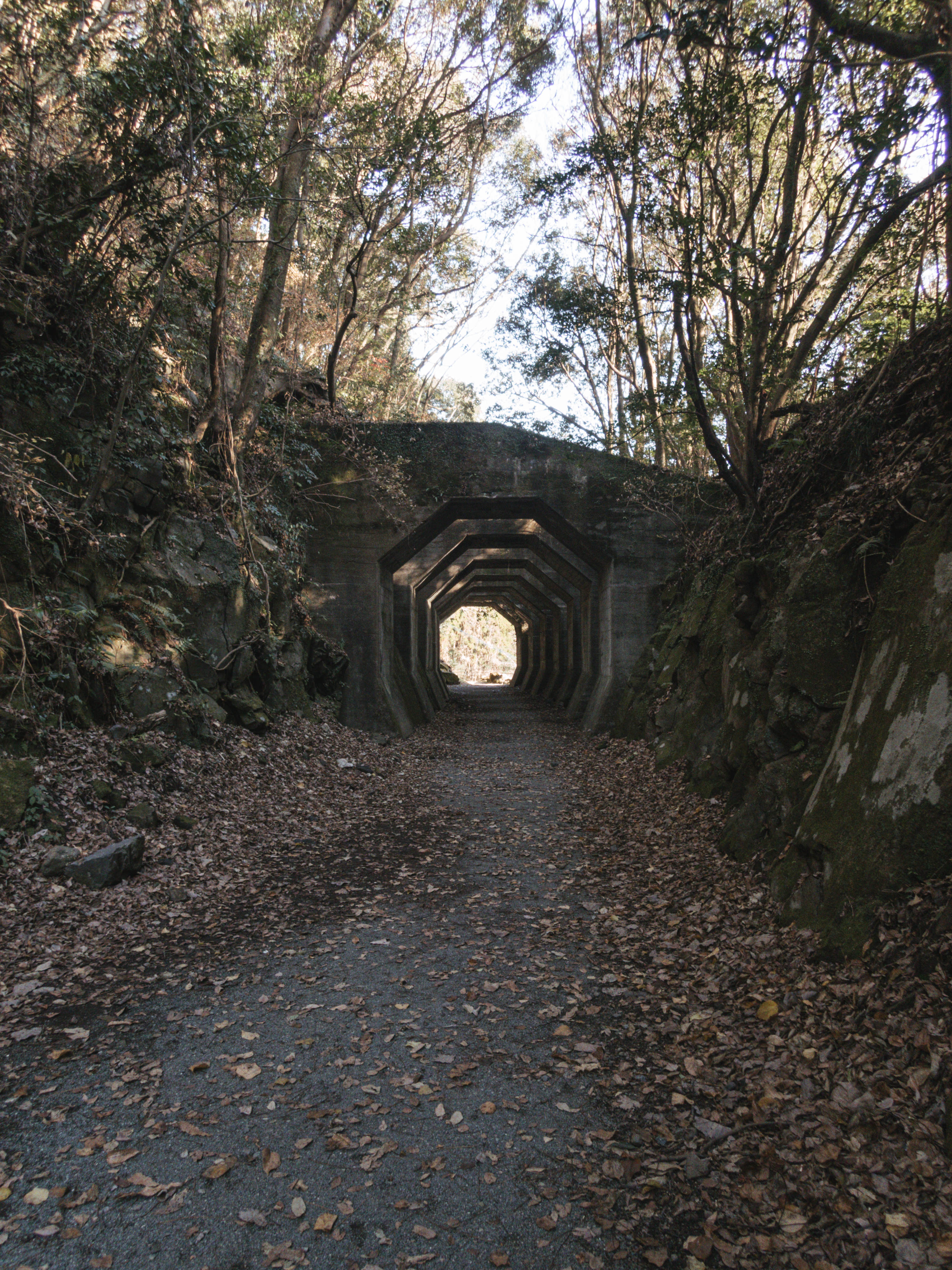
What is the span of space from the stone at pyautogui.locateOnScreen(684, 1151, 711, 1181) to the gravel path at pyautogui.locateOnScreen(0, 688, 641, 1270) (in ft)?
0.76

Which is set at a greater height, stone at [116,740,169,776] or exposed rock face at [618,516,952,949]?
exposed rock face at [618,516,952,949]

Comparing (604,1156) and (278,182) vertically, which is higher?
(278,182)

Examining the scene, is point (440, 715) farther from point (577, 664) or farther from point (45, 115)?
point (45, 115)

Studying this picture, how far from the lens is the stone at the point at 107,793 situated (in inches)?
231

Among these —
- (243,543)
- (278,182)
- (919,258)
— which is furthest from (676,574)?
(278,182)

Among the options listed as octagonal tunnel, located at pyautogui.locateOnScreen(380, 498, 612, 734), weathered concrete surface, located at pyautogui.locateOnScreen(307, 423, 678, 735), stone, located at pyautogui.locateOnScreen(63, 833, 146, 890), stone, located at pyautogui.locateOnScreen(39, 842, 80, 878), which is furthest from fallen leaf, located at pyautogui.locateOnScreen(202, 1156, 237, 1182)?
octagonal tunnel, located at pyautogui.locateOnScreen(380, 498, 612, 734)

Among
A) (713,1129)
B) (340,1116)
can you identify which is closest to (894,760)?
(713,1129)

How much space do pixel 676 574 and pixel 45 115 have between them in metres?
11.2

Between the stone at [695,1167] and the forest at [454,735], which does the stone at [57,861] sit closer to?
the forest at [454,735]

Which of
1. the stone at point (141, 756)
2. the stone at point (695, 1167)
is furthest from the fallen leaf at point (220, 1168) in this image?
the stone at point (141, 756)

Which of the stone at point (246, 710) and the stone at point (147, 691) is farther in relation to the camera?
the stone at point (246, 710)

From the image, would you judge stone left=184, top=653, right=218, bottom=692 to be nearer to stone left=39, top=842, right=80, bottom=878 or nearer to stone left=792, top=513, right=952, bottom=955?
stone left=39, top=842, right=80, bottom=878

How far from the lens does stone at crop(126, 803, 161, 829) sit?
6.00 meters

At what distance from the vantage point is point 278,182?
10.3 meters
